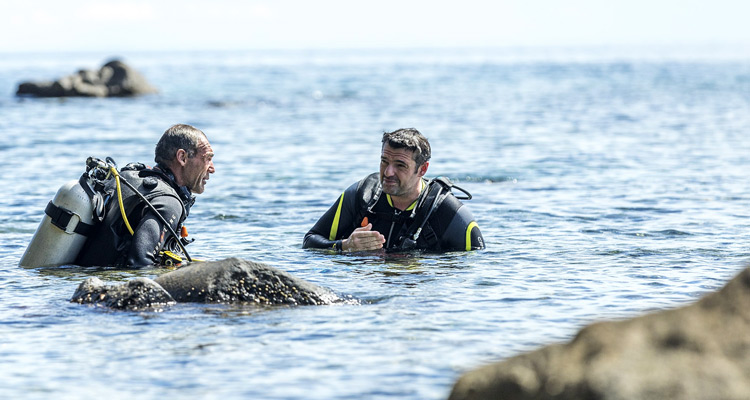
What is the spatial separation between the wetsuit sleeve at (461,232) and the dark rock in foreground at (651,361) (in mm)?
5387

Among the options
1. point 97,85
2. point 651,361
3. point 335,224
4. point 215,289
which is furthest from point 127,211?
point 97,85

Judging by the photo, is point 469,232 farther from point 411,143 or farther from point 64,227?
point 64,227

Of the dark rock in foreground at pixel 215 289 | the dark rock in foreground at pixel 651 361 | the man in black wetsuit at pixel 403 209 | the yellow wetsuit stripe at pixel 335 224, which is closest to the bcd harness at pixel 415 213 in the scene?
the man in black wetsuit at pixel 403 209

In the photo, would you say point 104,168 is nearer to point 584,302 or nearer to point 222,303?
point 222,303

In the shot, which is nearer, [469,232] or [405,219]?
[405,219]

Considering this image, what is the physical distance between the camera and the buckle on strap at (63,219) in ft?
25.9

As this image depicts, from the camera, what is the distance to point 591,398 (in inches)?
138

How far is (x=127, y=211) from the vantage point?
7.88 metres

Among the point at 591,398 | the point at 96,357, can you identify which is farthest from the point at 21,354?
the point at 591,398

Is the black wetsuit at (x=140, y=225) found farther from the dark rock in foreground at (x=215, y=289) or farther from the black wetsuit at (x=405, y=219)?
the black wetsuit at (x=405, y=219)

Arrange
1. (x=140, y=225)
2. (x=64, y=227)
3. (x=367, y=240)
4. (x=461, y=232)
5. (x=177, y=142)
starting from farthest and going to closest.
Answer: (x=461, y=232) → (x=367, y=240) → (x=177, y=142) → (x=64, y=227) → (x=140, y=225)

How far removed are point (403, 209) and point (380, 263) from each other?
0.57m

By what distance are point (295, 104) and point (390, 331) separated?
36145 millimetres

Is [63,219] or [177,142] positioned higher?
[177,142]
